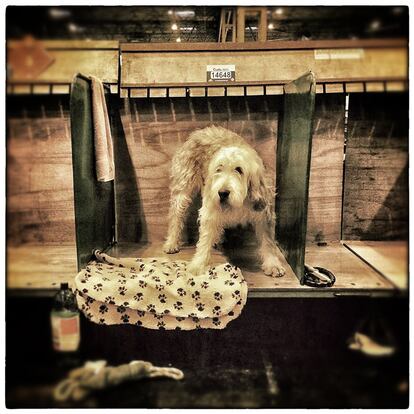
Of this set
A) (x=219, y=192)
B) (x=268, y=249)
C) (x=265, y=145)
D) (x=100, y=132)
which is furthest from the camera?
(x=265, y=145)

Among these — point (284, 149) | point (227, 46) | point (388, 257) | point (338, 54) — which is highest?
point (227, 46)

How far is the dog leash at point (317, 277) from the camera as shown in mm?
2072

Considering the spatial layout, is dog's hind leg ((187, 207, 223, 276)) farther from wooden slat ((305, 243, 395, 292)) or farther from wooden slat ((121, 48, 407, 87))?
wooden slat ((121, 48, 407, 87))

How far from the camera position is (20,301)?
1947 mm

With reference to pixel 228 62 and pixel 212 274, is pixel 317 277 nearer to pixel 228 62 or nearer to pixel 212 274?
pixel 212 274

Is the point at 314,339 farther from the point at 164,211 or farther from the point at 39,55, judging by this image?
the point at 39,55

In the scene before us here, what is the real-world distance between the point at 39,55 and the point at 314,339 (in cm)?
178

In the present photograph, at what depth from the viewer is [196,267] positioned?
2.18 metres

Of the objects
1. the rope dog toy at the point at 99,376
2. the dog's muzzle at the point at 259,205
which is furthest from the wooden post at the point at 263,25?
the rope dog toy at the point at 99,376

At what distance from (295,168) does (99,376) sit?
4.36 ft

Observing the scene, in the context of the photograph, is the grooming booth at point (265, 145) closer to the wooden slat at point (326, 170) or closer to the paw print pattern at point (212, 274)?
the wooden slat at point (326, 170)

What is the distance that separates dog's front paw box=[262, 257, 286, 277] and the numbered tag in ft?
3.23

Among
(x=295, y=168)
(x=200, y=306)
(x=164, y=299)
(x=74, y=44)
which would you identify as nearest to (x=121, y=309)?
(x=164, y=299)

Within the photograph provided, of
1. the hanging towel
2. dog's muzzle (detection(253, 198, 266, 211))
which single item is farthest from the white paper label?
the hanging towel
